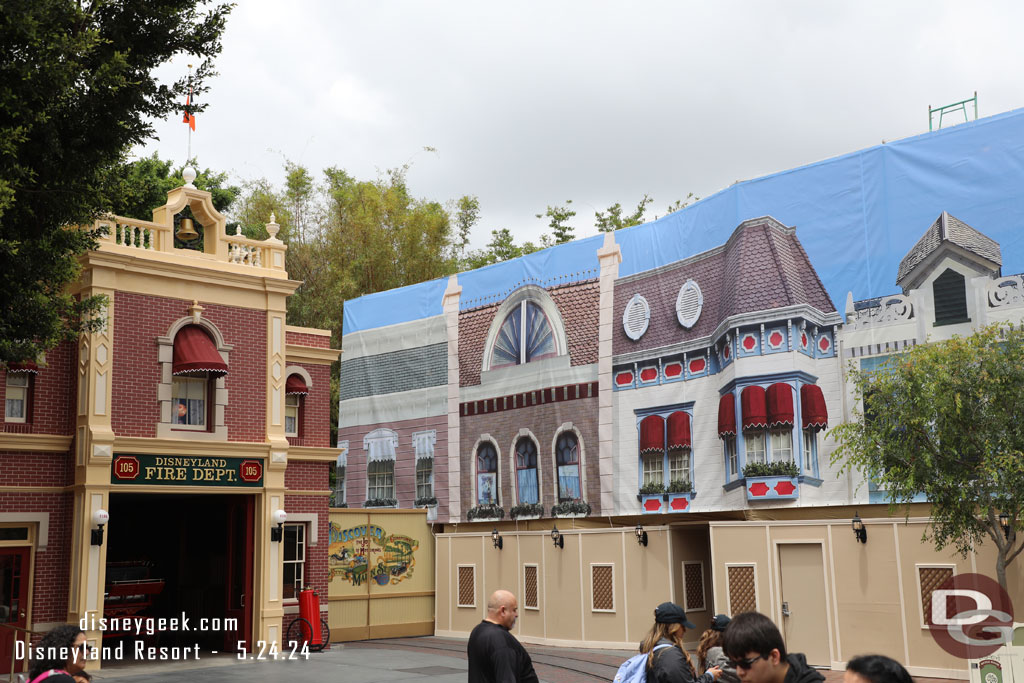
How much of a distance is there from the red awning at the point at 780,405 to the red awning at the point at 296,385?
10.3 meters

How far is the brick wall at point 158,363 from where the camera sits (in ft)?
62.3

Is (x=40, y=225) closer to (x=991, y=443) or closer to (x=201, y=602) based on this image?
(x=201, y=602)

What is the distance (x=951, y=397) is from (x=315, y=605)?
44.5 ft

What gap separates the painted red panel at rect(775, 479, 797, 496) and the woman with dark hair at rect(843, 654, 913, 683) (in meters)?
15.8

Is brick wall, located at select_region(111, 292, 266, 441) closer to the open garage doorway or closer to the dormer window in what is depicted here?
the open garage doorway

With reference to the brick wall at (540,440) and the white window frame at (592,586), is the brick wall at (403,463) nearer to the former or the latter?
the brick wall at (540,440)

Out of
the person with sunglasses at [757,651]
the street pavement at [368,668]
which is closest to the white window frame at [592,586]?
the street pavement at [368,668]

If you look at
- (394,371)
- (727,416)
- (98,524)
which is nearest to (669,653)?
(727,416)

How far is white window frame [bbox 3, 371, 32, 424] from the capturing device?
18.3m

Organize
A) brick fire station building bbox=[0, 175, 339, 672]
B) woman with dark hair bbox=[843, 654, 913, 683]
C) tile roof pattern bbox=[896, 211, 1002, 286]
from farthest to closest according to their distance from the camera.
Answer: brick fire station building bbox=[0, 175, 339, 672] < tile roof pattern bbox=[896, 211, 1002, 286] < woman with dark hair bbox=[843, 654, 913, 683]

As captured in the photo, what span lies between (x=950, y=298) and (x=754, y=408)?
4174 millimetres

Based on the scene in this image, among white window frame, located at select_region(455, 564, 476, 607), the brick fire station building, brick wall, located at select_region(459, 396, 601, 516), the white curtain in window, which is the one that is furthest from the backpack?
the white curtain in window

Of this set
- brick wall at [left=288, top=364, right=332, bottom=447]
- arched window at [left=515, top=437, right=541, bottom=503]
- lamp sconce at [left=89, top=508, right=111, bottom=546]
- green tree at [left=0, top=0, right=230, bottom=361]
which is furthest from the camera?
arched window at [left=515, top=437, right=541, bottom=503]

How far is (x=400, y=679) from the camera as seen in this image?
54.9 ft
